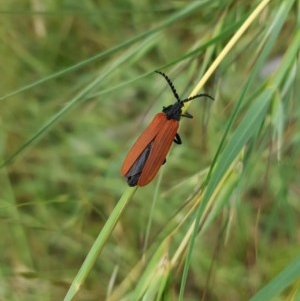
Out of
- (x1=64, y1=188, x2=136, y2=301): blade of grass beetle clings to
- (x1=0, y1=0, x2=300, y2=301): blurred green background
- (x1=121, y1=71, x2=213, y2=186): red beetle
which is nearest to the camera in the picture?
(x1=64, y1=188, x2=136, y2=301): blade of grass beetle clings to

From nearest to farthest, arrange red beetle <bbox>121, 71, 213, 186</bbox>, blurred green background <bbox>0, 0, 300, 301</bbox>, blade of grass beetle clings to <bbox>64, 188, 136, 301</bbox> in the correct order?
blade of grass beetle clings to <bbox>64, 188, 136, 301</bbox>, red beetle <bbox>121, 71, 213, 186</bbox>, blurred green background <bbox>0, 0, 300, 301</bbox>

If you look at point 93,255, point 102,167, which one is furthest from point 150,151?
point 102,167

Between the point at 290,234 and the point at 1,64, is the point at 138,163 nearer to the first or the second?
the point at 290,234

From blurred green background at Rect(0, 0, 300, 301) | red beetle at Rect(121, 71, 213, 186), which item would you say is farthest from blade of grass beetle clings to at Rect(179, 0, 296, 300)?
blurred green background at Rect(0, 0, 300, 301)

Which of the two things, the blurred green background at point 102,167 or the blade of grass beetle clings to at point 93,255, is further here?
the blurred green background at point 102,167

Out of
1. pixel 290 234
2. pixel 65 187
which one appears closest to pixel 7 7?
pixel 65 187

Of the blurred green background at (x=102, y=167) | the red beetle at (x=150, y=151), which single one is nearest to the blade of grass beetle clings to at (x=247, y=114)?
the red beetle at (x=150, y=151)

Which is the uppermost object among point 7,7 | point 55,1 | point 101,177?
point 7,7

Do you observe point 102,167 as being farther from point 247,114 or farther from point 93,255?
point 93,255

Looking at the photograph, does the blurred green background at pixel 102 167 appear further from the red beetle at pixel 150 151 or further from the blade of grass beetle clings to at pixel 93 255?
the blade of grass beetle clings to at pixel 93 255

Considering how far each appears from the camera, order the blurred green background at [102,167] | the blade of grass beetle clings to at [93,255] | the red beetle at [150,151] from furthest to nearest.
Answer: the blurred green background at [102,167]
the red beetle at [150,151]
the blade of grass beetle clings to at [93,255]

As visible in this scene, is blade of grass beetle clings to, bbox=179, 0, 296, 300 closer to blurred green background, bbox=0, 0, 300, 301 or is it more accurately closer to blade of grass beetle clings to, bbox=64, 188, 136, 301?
blade of grass beetle clings to, bbox=64, 188, 136, 301
